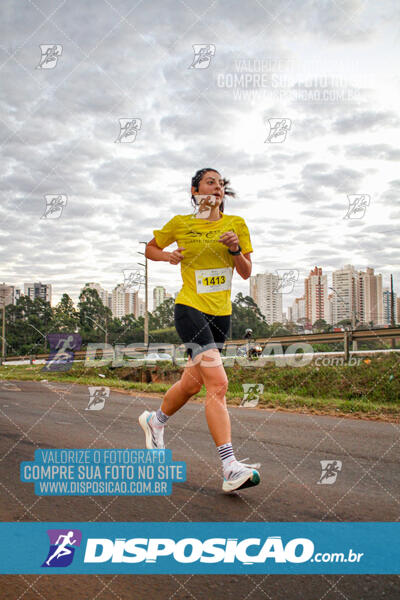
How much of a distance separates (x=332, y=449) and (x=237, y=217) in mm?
2727

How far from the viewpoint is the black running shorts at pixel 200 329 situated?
296 centimetres

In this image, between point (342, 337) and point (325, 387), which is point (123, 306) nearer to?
point (342, 337)

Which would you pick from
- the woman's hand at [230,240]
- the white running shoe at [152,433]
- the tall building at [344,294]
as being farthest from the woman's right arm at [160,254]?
the tall building at [344,294]

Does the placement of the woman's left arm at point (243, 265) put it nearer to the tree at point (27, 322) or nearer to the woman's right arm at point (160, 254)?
the woman's right arm at point (160, 254)

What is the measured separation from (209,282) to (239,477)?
118 cm

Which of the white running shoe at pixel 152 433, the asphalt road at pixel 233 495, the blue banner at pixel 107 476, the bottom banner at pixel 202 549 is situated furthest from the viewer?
the white running shoe at pixel 152 433

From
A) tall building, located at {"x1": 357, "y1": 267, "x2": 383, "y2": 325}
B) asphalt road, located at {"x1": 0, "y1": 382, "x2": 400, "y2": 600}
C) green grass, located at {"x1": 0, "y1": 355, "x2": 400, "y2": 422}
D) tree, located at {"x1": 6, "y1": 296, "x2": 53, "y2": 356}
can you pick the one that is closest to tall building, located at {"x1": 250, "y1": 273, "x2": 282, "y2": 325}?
green grass, located at {"x1": 0, "y1": 355, "x2": 400, "y2": 422}

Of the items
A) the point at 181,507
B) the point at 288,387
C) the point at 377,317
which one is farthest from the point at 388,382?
the point at 377,317

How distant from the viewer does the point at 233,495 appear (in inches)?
125

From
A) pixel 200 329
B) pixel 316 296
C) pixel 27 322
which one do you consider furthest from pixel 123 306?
pixel 200 329

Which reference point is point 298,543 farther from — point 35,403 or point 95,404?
point 35,403

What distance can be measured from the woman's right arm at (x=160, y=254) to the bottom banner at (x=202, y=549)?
1.44 meters

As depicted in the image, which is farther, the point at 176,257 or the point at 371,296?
the point at 371,296

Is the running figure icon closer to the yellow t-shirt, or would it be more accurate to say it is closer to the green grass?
the yellow t-shirt
